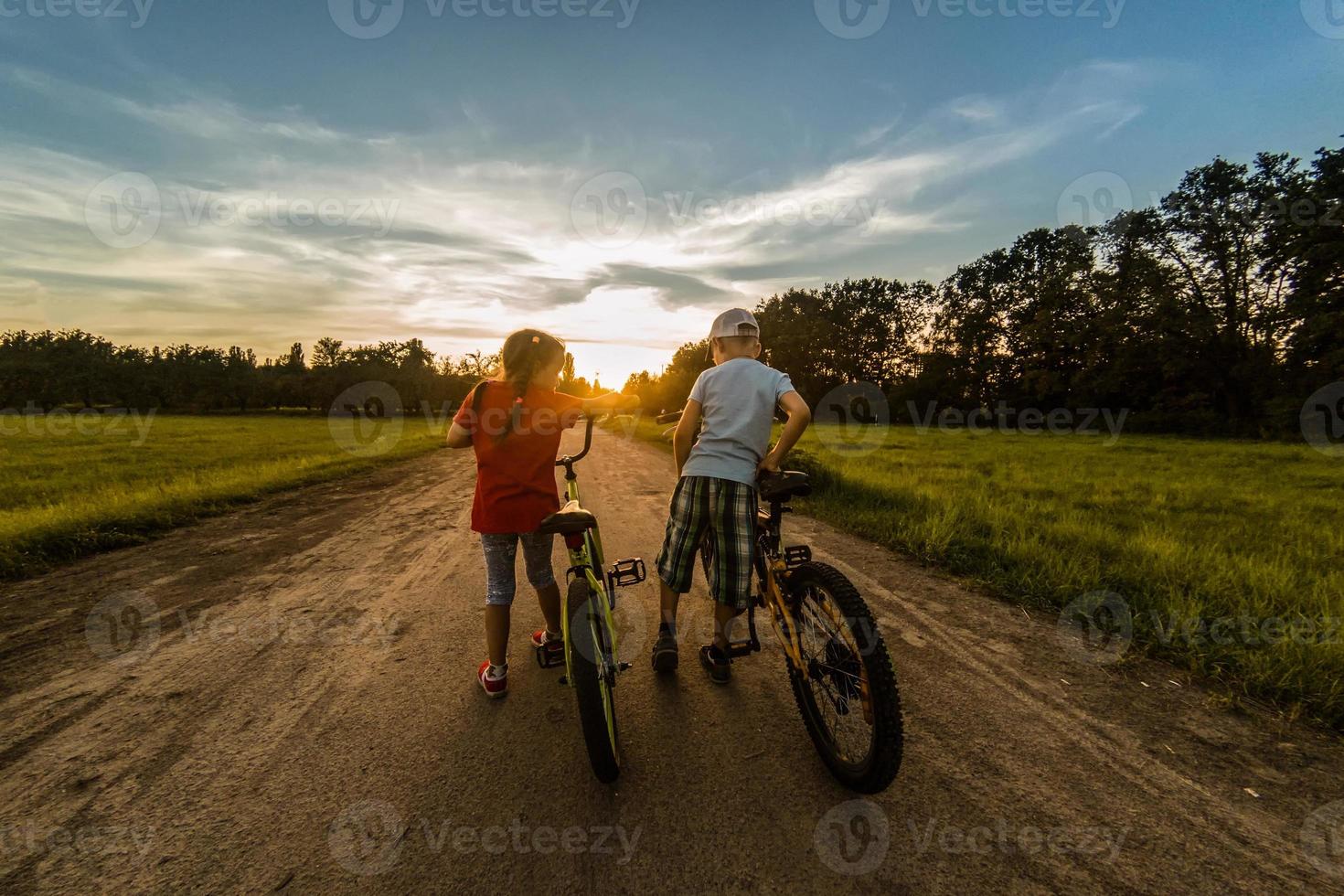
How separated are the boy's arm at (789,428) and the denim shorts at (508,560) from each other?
131cm

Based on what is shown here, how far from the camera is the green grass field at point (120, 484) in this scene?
602 cm

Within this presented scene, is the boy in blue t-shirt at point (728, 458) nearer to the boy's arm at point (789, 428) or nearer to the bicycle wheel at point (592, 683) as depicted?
the boy's arm at point (789, 428)

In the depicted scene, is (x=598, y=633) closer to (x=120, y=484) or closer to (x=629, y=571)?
(x=629, y=571)

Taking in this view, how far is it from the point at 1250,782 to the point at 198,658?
594 centimetres

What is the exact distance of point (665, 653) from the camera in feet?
10.7

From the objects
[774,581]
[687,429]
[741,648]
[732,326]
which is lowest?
[741,648]

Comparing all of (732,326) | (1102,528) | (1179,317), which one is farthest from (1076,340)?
(732,326)

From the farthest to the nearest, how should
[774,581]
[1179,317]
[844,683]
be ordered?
[1179,317]
[774,581]
[844,683]

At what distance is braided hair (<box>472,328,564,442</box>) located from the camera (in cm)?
279

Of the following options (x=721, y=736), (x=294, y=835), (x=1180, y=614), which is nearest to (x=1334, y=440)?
(x=1180, y=614)

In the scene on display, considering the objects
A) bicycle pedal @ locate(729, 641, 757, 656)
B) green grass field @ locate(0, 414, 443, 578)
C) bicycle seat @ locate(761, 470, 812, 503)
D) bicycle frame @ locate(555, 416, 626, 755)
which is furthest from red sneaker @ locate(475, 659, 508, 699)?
green grass field @ locate(0, 414, 443, 578)

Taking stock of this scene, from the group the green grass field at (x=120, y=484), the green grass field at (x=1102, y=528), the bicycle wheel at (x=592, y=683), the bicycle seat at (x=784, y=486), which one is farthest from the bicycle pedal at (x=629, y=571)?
the green grass field at (x=120, y=484)

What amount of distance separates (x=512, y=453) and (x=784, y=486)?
59.7 inches

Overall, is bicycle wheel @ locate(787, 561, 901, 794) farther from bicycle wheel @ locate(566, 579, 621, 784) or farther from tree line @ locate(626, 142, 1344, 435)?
tree line @ locate(626, 142, 1344, 435)
